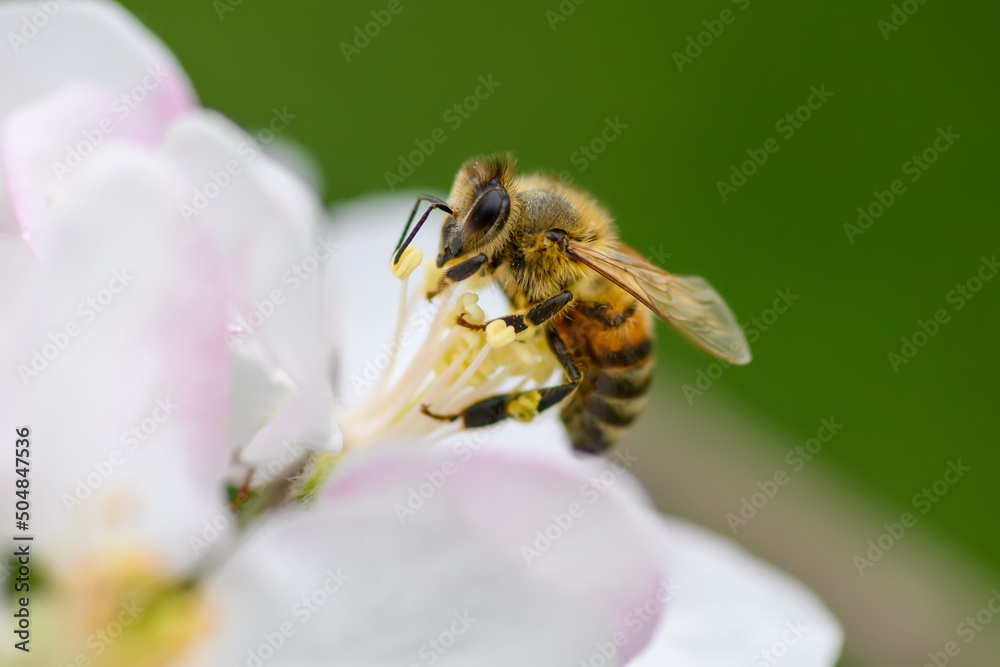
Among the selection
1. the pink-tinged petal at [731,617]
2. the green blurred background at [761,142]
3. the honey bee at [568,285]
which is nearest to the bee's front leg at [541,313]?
the honey bee at [568,285]

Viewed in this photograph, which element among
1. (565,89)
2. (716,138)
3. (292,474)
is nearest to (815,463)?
(716,138)

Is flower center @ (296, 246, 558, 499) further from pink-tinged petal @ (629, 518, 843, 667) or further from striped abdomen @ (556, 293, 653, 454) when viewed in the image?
pink-tinged petal @ (629, 518, 843, 667)

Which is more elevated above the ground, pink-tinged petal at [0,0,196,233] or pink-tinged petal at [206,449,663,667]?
pink-tinged petal at [0,0,196,233]

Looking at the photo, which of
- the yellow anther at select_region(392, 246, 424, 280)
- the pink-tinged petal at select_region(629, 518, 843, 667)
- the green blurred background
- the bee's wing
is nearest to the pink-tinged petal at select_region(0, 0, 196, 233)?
the yellow anther at select_region(392, 246, 424, 280)

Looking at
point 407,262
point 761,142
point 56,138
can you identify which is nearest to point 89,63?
point 56,138

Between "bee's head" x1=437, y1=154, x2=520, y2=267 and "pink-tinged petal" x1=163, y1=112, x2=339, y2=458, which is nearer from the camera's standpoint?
"pink-tinged petal" x1=163, y1=112, x2=339, y2=458

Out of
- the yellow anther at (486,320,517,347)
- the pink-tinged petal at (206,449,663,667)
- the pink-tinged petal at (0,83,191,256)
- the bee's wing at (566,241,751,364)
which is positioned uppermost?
the bee's wing at (566,241,751,364)
